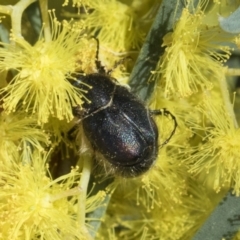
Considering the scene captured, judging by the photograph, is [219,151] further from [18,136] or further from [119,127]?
[18,136]

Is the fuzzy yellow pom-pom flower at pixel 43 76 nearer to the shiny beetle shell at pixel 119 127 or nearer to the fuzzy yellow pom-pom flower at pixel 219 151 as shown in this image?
the shiny beetle shell at pixel 119 127

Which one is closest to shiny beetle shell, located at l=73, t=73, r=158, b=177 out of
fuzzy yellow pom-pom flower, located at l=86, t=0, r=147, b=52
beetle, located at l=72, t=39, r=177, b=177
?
beetle, located at l=72, t=39, r=177, b=177

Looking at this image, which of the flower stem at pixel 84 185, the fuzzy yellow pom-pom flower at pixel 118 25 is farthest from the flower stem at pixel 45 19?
the flower stem at pixel 84 185

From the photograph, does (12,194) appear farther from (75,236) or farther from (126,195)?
(126,195)

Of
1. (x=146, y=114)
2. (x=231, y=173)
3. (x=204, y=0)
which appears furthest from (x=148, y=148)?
(x=204, y=0)

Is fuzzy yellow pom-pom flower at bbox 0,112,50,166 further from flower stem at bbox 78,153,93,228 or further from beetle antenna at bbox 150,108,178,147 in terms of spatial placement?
beetle antenna at bbox 150,108,178,147

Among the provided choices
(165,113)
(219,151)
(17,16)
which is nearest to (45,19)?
(17,16)
